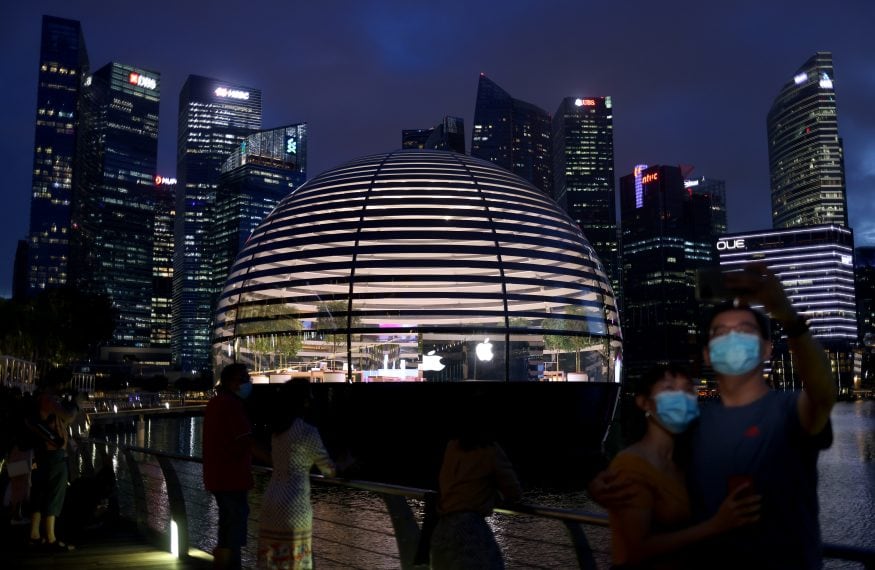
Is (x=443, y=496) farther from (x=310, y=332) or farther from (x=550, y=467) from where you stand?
(x=310, y=332)

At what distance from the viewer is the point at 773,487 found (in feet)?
9.24

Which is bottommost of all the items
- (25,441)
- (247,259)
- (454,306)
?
(25,441)

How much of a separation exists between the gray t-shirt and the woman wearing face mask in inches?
3.8

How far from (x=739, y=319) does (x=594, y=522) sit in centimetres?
166

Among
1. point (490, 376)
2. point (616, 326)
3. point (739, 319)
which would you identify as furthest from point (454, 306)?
point (739, 319)

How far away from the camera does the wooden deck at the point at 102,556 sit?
Result: 859 cm

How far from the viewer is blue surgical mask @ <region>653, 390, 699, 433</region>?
304 centimetres

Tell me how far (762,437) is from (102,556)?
8.28 meters

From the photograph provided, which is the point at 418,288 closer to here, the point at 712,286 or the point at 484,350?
the point at 484,350

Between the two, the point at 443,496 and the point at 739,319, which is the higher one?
the point at 739,319

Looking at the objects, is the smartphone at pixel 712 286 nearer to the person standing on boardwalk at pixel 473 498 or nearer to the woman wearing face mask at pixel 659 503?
the woman wearing face mask at pixel 659 503

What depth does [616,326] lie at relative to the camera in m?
35.4

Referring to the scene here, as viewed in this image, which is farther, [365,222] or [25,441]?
[365,222]

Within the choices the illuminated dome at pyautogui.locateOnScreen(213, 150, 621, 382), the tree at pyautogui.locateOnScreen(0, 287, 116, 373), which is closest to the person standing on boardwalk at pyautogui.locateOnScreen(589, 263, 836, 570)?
the illuminated dome at pyautogui.locateOnScreen(213, 150, 621, 382)
